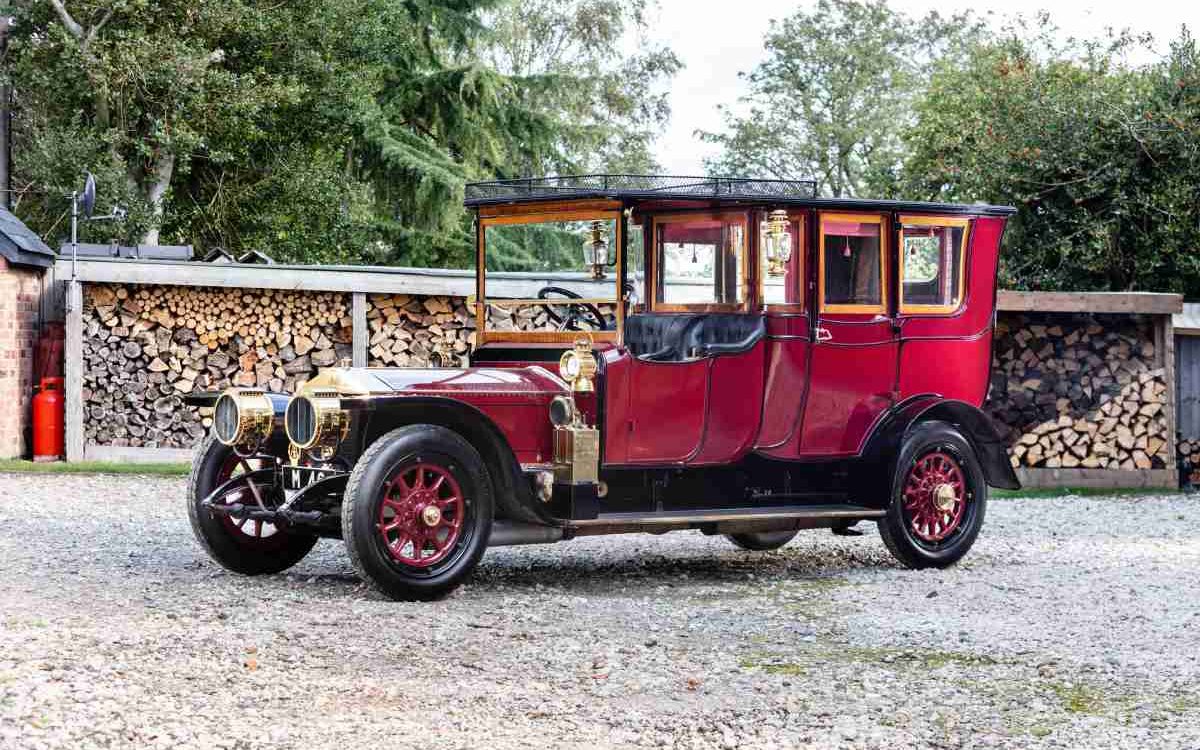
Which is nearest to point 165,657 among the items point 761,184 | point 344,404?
point 344,404

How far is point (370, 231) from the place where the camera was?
24344 millimetres

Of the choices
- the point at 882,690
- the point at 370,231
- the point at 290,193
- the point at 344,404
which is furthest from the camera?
the point at 370,231

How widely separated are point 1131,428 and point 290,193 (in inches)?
494

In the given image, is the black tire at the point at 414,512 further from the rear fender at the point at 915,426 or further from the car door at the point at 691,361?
the rear fender at the point at 915,426

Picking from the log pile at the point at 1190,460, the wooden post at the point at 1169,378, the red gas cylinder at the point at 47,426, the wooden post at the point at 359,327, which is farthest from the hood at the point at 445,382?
the red gas cylinder at the point at 47,426

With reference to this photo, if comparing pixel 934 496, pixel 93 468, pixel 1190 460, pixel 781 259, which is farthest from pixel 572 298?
pixel 1190 460

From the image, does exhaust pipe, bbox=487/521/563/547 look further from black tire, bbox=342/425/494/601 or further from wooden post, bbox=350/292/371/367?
wooden post, bbox=350/292/371/367

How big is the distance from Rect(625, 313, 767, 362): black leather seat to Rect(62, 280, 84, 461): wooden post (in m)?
8.70

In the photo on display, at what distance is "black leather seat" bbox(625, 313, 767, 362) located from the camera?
793 centimetres

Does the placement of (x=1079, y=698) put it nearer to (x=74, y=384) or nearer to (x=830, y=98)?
(x=74, y=384)

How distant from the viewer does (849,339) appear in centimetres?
845

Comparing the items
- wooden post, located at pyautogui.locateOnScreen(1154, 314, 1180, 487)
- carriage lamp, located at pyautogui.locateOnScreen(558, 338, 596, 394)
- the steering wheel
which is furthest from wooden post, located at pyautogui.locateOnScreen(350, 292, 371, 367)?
carriage lamp, located at pyautogui.locateOnScreen(558, 338, 596, 394)

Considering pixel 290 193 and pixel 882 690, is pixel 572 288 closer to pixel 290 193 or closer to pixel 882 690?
pixel 882 690

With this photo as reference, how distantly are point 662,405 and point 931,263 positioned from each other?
1.98 m
